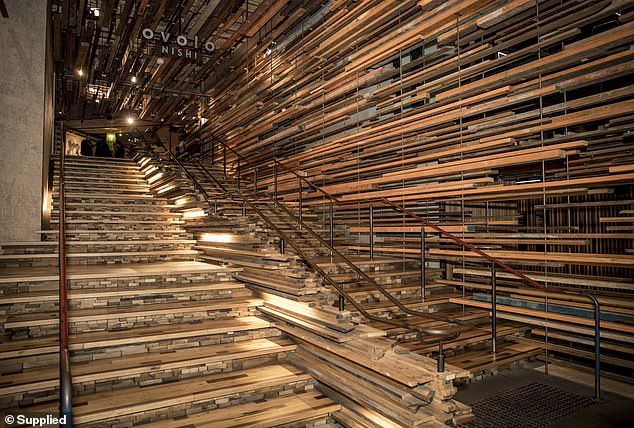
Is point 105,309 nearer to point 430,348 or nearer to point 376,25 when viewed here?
point 430,348

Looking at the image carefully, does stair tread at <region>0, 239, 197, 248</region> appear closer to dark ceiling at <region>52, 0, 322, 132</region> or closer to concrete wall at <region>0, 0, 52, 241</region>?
concrete wall at <region>0, 0, 52, 241</region>

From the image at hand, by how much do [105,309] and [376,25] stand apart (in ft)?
15.4

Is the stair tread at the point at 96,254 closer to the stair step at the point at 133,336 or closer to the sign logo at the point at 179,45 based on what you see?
the stair step at the point at 133,336

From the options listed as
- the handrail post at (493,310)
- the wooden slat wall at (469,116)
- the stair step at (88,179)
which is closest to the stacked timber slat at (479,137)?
the wooden slat wall at (469,116)

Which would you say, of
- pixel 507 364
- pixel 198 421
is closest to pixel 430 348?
pixel 507 364

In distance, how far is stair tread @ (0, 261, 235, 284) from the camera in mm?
4465

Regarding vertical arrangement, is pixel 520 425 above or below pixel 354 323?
below

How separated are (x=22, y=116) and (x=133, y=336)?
136 inches

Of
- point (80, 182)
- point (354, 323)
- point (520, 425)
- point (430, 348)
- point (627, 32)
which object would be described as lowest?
point (520, 425)

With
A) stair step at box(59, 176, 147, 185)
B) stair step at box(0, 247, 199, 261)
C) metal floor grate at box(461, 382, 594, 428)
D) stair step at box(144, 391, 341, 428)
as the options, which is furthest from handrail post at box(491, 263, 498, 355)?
stair step at box(59, 176, 147, 185)

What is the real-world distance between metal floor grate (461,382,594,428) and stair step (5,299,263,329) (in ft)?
8.52

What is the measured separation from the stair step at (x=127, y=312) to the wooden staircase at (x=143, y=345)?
1 centimetres

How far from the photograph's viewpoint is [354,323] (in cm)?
402

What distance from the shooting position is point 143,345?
4016 mm
